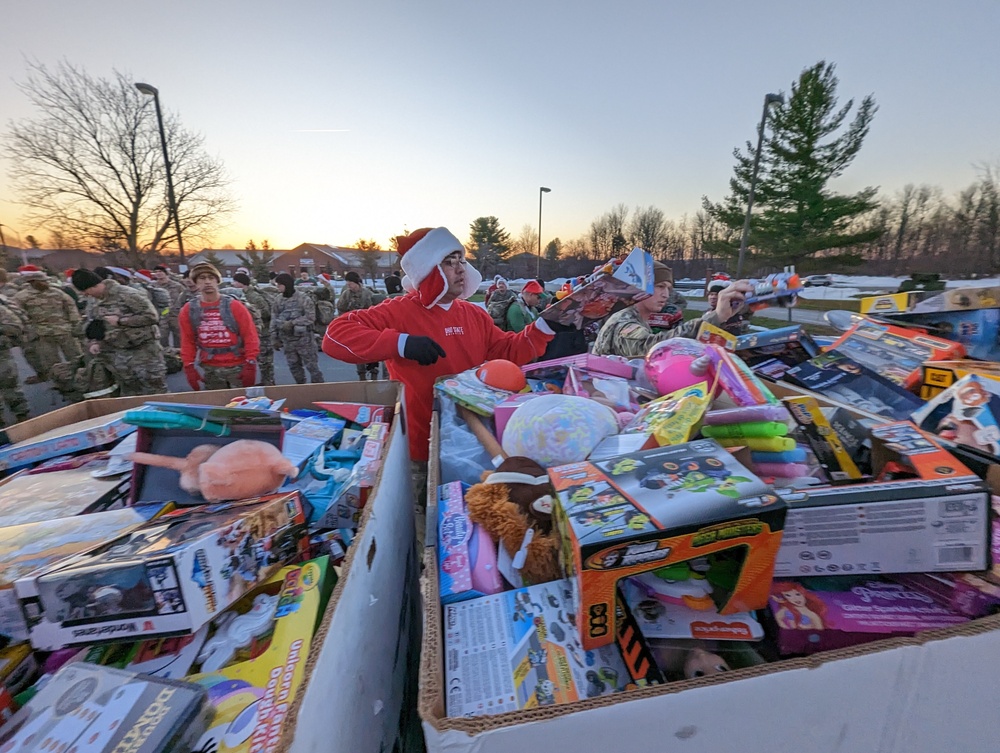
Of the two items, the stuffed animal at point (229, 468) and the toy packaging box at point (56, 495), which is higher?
the stuffed animal at point (229, 468)

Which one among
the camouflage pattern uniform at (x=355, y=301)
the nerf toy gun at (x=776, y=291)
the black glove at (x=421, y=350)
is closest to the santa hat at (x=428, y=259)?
the black glove at (x=421, y=350)

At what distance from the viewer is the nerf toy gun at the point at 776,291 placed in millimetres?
1800

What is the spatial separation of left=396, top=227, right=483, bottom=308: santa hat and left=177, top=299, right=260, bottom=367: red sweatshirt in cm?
256

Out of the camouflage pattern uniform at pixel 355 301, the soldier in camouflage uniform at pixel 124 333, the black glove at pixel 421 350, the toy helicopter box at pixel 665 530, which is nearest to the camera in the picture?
the toy helicopter box at pixel 665 530

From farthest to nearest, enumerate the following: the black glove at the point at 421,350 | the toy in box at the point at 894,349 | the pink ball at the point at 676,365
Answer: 1. the black glove at the point at 421,350
2. the toy in box at the point at 894,349
3. the pink ball at the point at 676,365

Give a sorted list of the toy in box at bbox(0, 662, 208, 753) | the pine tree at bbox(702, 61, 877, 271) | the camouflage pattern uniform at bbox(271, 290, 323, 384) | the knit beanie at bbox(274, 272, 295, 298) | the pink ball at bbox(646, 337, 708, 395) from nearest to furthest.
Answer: the toy in box at bbox(0, 662, 208, 753)
the pink ball at bbox(646, 337, 708, 395)
the camouflage pattern uniform at bbox(271, 290, 323, 384)
the knit beanie at bbox(274, 272, 295, 298)
the pine tree at bbox(702, 61, 877, 271)

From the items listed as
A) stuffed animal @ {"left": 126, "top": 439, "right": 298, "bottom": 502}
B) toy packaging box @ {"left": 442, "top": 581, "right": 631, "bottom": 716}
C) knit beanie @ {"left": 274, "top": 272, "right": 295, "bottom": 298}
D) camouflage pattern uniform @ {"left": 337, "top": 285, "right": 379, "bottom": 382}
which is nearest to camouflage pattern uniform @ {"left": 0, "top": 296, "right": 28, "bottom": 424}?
knit beanie @ {"left": 274, "top": 272, "right": 295, "bottom": 298}

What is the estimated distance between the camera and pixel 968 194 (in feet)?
63.5

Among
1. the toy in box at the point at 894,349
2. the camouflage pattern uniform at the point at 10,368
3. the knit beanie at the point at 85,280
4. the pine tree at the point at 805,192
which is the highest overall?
the pine tree at the point at 805,192

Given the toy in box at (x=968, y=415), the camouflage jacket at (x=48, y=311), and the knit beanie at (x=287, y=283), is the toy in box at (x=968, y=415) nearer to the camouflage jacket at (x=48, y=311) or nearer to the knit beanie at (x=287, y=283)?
the knit beanie at (x=287, y=283)

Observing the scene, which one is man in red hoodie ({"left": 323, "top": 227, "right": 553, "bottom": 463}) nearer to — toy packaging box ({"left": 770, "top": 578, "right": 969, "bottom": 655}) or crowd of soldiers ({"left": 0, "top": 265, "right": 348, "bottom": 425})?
toy packaging box ({"left": 770, "top": 578, "right": 969, "bottom": 655})

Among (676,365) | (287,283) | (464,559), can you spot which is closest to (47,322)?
(287,283)

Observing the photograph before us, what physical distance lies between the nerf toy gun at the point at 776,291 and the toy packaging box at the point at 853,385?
16.0 inches

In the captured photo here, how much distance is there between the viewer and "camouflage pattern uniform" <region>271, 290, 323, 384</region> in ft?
20.2
